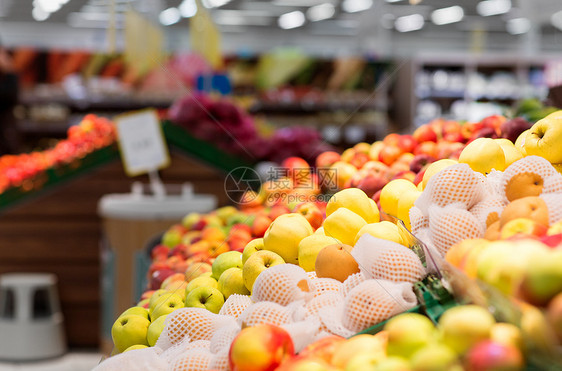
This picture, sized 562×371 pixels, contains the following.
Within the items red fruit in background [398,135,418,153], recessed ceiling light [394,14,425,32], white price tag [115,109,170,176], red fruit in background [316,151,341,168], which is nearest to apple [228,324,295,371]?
red fruit in background [398,135,418,153]

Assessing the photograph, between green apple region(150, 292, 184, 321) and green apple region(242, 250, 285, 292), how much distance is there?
167 millimetres

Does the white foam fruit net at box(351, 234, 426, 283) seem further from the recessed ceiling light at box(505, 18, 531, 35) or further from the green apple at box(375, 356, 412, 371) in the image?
the recessed ceiling light at box(505, 18, 531, 35)

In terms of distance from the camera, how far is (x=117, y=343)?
143 centimetres

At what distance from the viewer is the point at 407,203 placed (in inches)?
58.1

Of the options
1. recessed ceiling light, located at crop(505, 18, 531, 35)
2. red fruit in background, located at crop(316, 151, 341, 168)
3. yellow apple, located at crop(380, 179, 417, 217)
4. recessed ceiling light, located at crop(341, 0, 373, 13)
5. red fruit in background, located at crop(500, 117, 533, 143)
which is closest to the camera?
yellow apple, located at crop(380, 179, 417, 217)

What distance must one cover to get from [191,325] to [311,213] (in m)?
0.53

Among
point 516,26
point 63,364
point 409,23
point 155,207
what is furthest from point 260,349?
point 516,26

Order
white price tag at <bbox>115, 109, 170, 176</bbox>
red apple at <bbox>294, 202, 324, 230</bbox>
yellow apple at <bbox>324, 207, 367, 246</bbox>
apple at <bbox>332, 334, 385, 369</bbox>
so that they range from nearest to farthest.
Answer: apple at <bbox>332, 334, 385, 369</bbox> → yellow apple at <bbox>324, 207, 367, 246</bbox> → red apple at <bbox>294, 202, 324, 230</bbox> → white price tag at <bbox>115, 109, 170, 176</bbox>

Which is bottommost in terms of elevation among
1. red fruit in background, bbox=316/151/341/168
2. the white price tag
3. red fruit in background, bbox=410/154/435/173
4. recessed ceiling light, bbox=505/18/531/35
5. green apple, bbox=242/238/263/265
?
recessed ceiling light, bbox=505/18/531/35

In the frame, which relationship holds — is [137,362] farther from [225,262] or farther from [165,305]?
[225,262]

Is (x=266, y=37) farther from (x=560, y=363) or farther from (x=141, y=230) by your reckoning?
(x=560, y=363)

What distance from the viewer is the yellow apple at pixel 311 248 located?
4.67ft

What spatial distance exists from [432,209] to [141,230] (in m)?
2.93

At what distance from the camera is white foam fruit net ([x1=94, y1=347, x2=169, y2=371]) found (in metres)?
1.21
